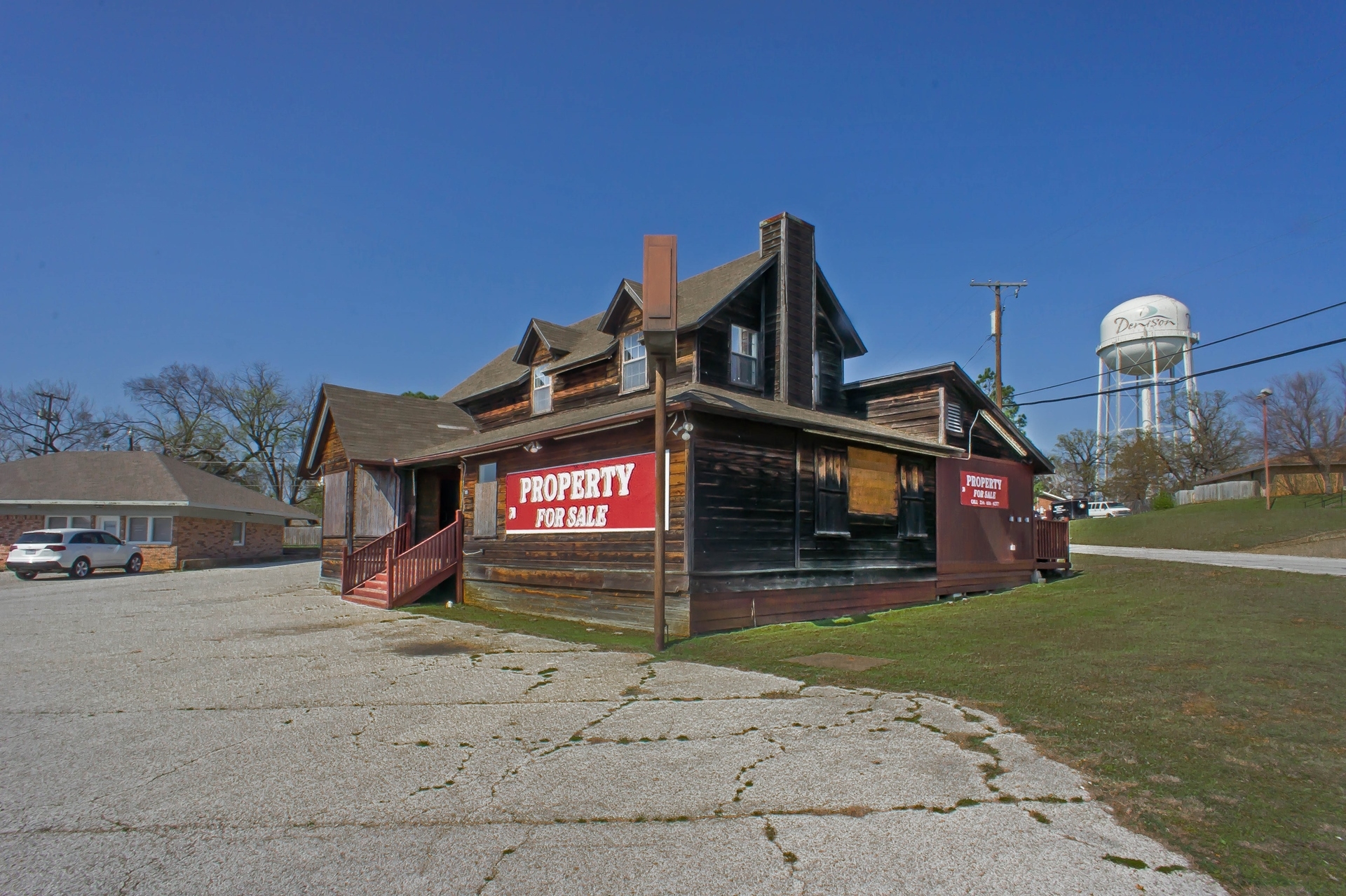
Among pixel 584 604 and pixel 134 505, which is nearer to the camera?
pixel 584 604

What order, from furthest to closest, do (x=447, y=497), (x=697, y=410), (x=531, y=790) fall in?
1. (x=447, y=497)
2. (x=697, y=410)
3. (x=531, y=790)

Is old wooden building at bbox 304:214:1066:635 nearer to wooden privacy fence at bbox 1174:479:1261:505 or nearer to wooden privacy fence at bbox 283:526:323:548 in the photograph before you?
wooden privacy fence at bbox 283:526:323:548

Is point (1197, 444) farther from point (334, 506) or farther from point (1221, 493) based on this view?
point (334, 506)

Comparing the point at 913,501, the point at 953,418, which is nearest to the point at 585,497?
the point at 913,501

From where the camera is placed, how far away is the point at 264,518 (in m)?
39.5

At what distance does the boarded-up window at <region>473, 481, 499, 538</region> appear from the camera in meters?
17.7

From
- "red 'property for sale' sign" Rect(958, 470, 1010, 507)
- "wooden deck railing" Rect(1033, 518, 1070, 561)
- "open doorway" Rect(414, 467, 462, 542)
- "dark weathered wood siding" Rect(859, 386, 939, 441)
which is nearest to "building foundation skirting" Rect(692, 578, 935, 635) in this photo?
"red 'property for sale' sign" Rect(958, 470, 1010, 507)

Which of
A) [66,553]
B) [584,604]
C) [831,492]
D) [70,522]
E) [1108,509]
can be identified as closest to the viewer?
[584,604]

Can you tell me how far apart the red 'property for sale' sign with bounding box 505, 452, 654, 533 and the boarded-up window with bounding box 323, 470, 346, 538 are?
A: 855 centimetres

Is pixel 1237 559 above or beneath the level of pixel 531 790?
above

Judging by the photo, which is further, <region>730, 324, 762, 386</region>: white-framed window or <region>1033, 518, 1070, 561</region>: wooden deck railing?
<region>1033, 518, 1070, 561</region>: wooden deck railing

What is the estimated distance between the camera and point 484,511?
59.0 ft

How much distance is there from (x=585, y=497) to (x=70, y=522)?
30041 mm

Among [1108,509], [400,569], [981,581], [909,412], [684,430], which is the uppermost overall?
[909,412]
